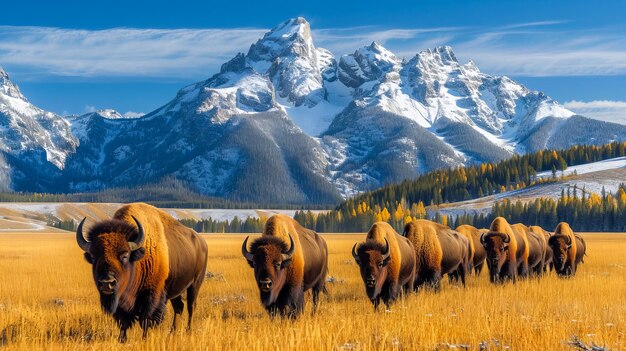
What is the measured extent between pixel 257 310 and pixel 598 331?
8.43 m

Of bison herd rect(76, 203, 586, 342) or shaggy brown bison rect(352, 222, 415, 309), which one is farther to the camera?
shaggy brown bison rect(352, 222, 415, 309)

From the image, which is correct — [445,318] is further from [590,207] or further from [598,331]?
[590,207]

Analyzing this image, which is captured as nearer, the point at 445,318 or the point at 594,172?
the point at 445,318

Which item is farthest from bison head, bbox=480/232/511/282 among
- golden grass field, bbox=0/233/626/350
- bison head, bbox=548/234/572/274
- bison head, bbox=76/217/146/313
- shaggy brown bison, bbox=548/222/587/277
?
bison head, bbox=76/217/146/313

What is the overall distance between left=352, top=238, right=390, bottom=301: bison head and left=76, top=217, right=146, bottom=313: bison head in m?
6.17

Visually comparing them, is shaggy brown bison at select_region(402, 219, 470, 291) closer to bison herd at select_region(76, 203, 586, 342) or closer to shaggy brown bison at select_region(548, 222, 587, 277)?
bison herd at select_region(76, 203, 586, 342)

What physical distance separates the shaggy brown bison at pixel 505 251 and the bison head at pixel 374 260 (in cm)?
890

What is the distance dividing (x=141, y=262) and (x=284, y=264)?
3371mm

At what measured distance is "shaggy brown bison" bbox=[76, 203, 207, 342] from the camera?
11.0 metres

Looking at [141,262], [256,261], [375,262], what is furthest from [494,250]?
[141,262]

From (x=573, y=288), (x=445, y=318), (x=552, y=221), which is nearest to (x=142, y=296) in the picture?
(x=445, y=318)

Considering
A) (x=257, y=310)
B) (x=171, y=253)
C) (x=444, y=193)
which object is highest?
(x=444, y=193)

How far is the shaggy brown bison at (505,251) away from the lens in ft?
80.8

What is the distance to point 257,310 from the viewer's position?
17.5 metres
